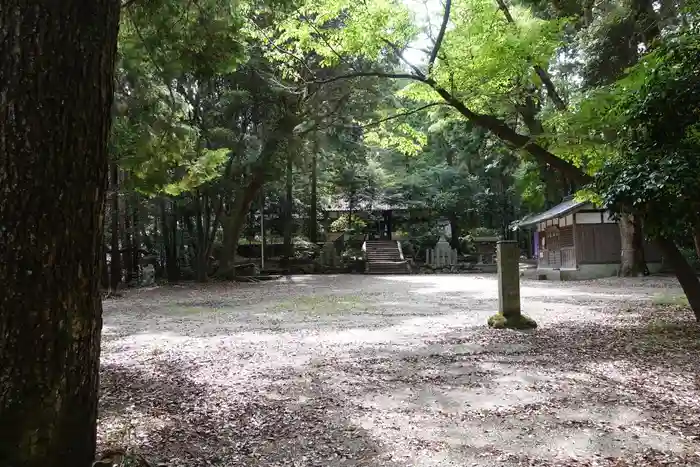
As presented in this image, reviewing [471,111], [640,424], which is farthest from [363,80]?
[640,424]

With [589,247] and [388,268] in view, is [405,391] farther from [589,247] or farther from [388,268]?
[388,268]

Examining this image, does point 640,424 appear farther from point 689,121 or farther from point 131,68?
point 131,68

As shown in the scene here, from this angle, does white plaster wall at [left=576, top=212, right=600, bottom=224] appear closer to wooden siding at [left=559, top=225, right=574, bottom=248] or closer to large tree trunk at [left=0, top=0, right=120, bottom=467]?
wooden siding at [left=559, top=225, right=574, bottom=248]

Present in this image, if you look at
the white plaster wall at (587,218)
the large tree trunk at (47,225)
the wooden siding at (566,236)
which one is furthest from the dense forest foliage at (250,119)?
the wooden siding at (566,236)

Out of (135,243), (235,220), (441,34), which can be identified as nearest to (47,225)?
(441,34)

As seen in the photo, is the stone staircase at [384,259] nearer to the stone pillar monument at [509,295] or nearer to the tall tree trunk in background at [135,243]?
the tall tree trunk in background at [135,243]

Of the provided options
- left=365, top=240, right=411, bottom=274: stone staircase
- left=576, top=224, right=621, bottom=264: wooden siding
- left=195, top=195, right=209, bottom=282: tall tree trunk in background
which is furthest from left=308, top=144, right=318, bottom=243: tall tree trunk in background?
left=576, top=224, right=621, bottom=264: wooden siding

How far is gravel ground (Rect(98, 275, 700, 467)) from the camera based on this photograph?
3.39m

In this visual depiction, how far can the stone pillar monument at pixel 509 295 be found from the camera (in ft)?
27.0

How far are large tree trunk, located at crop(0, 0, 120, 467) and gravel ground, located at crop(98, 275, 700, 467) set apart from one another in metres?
1.05

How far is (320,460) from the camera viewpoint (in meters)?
3.27

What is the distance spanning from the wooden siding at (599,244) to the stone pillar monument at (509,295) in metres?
15.0

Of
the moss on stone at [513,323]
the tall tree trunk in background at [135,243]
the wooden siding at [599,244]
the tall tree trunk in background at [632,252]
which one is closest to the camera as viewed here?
the moss on stone at [513,323]

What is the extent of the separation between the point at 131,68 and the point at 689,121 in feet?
27.2
